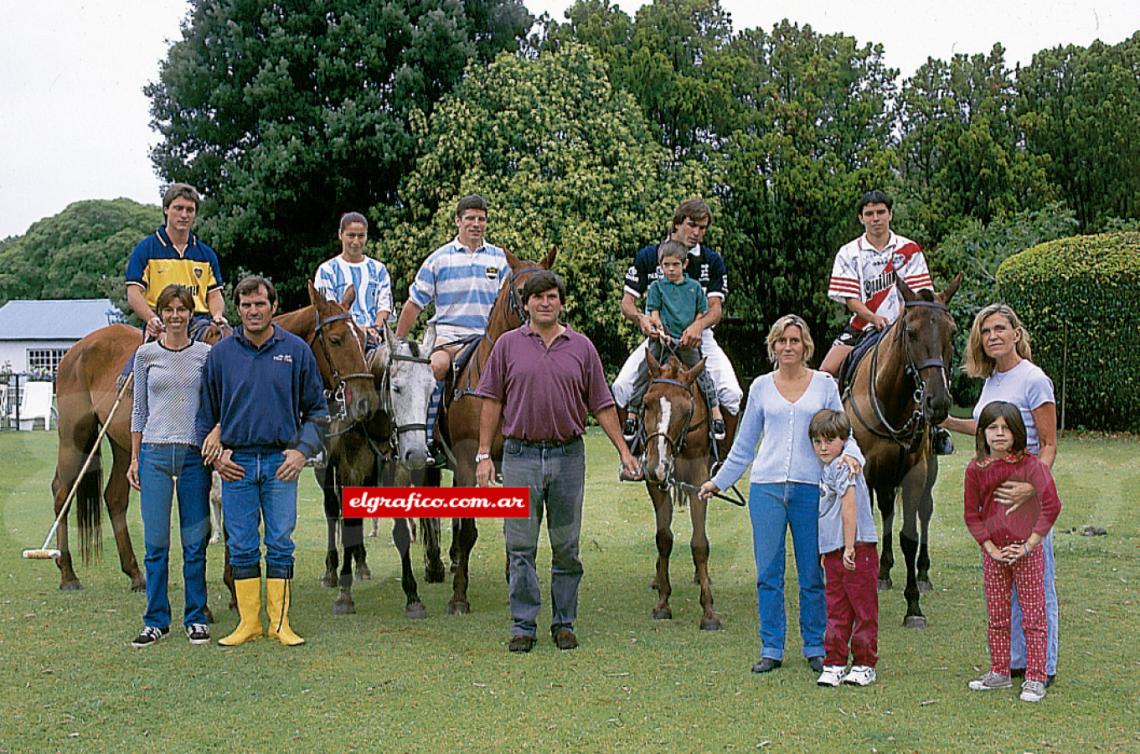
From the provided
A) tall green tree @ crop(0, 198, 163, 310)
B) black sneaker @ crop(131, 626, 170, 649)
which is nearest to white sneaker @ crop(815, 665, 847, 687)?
black sneaker @ crop(131, 626, 170, 649)

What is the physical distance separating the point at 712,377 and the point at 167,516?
3.59m

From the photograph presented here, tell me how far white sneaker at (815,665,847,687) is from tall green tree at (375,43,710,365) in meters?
18.6

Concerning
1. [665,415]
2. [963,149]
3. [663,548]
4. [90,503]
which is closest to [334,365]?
[665,415]

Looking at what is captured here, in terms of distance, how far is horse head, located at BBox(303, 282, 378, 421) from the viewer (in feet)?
22.8

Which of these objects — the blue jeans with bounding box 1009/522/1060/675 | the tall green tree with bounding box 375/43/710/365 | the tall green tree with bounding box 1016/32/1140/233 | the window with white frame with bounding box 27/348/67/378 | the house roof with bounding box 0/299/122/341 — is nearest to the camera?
the blue jeans with bounding box 1009/522/1060/675

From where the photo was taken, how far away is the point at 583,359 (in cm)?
647

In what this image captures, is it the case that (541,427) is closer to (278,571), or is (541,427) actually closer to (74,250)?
(278,571)

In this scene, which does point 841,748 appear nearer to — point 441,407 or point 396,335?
point 441,407

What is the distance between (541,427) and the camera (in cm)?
630

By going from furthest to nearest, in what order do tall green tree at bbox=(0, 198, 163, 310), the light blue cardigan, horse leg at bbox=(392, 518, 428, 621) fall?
tall green tree at bbox=(0, 198, 163, 310) → horse leg at bbox=(392, 518, 428, 621) → the light blue cardigan

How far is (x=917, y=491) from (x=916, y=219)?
27.3m

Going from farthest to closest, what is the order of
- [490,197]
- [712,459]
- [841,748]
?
[490,197] → [712,459] → [841,748]

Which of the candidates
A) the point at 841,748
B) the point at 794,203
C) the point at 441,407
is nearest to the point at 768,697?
the point at 841,748

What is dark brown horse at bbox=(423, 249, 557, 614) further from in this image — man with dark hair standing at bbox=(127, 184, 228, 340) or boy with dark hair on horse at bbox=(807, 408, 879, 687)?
boy with dark hair on horse at bbox=(807, 408, 879, 687)
